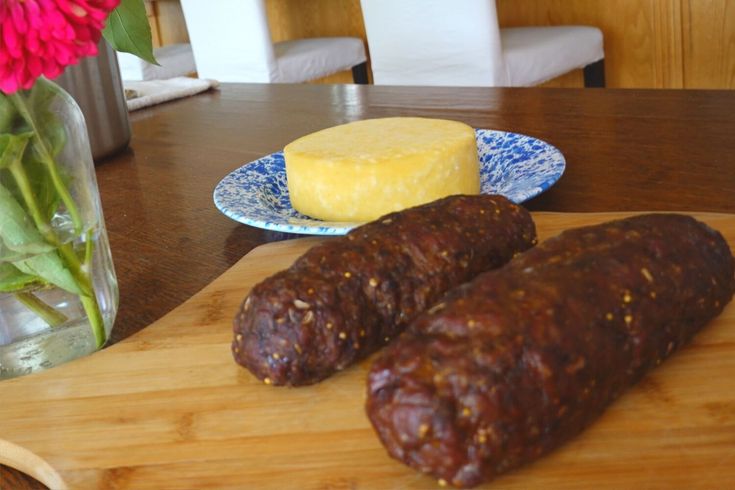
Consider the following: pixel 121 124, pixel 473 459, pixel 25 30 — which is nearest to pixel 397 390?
pixel 473 459

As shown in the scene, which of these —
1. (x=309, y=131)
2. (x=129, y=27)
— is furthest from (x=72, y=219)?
(x=309, y=131)

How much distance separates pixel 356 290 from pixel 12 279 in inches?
11.3

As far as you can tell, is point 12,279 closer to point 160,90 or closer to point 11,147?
point 11,147

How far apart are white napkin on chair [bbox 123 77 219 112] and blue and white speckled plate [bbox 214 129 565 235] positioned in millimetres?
700

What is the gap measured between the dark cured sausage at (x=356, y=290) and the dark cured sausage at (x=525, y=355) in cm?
10

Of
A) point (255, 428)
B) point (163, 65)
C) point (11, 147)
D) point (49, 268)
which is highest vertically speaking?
point (11, 147)

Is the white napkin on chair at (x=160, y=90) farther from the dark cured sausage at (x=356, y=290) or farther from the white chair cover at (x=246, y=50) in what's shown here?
the dark cured sausage at (x=356, y=290)

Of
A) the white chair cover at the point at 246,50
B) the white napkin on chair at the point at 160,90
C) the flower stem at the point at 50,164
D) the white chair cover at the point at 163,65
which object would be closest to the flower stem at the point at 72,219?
the flower stem at the point at 50,164

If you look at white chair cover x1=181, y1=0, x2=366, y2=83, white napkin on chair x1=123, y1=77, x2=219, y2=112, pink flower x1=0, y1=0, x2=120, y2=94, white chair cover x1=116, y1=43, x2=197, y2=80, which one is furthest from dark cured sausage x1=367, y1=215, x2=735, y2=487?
white chair cover x1=116, y1=43, x2=197, y2=80

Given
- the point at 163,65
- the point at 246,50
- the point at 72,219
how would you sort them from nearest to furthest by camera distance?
the point at 72,219 < the point at 246,50 < the point at 163,65

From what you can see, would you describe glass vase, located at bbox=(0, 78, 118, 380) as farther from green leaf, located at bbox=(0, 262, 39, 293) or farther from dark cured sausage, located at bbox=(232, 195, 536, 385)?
dark cured sausage, located at bbox=(232, 195, 536, 385)

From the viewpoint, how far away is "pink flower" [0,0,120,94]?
59cm

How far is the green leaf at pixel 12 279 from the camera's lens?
724 mm

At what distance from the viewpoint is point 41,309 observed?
0.76 metres
